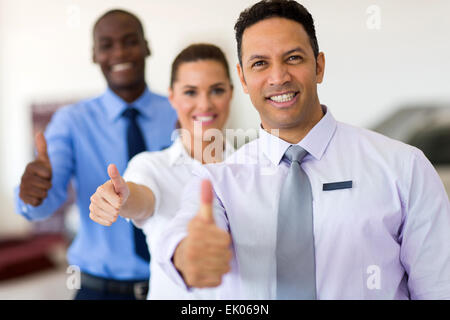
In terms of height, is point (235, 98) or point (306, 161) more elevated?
point (235, 98)

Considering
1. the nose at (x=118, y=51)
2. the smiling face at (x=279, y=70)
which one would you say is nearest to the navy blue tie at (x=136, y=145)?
the nose at (x=118, y=51)

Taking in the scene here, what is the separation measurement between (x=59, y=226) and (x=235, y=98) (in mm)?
3972

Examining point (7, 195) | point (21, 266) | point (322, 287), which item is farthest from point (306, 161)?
point (7, 195)

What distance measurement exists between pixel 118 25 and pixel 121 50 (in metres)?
0.06

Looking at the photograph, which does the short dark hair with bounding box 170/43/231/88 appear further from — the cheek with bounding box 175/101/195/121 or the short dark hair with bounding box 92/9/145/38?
the short dark hair with bounding box 92/9/145/38

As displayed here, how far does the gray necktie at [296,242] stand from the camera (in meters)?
0.85

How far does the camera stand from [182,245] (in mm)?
752

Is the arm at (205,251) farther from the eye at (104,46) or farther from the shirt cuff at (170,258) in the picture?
the eye at (104,46)

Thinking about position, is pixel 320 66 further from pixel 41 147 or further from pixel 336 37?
pixel 41 147

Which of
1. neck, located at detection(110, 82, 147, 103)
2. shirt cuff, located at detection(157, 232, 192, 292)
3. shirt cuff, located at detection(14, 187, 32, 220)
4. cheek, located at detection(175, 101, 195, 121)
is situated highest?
neck, located at detection(110, 82, 147, 103)

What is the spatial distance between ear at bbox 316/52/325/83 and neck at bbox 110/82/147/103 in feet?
1.67

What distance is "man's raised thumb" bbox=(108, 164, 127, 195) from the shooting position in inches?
35.0

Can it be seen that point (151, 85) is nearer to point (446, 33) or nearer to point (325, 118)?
point (325, 118)

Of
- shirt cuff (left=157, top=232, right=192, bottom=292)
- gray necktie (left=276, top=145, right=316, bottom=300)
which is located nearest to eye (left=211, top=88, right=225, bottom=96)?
gray necktie (left=276, top=145, right=316, bottom=300)
